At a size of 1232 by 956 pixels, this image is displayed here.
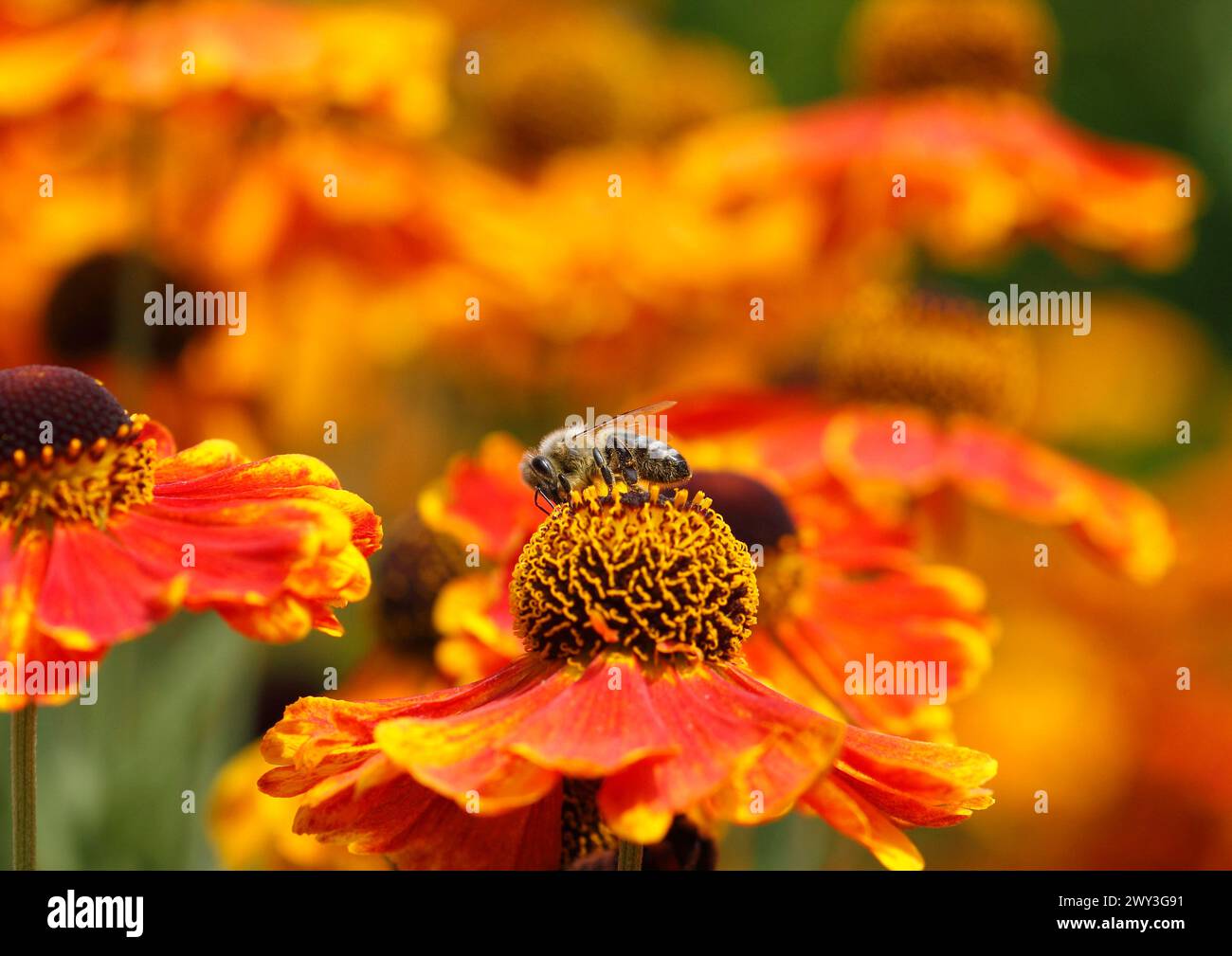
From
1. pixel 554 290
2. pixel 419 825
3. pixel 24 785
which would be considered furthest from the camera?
pixel 554 290

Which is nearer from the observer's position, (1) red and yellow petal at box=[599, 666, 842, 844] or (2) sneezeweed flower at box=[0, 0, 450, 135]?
(1) red and yellow petal at box=[599, 666, 842, 844]

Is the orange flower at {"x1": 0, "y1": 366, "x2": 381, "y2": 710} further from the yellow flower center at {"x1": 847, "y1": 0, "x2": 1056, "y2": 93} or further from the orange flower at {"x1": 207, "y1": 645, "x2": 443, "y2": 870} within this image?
the yellow flower center at {"x1": 847, "y1": 0, "x2": 1056, "y2": 93}

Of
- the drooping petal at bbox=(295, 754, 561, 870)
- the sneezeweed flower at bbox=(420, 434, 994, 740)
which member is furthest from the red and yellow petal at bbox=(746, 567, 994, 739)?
the drooping petal at bbox=(295, 754, 561, 870)

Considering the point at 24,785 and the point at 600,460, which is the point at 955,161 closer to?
the point at 600,460

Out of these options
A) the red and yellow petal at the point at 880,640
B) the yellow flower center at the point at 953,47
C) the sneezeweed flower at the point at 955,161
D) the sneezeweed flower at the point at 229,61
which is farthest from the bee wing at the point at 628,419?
the yellow flower center at the point at 953,47

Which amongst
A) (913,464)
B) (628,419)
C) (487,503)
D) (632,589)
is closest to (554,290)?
(913,464)

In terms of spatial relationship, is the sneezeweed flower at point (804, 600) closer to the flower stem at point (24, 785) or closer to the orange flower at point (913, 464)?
the orange flower at point (913, 464)
